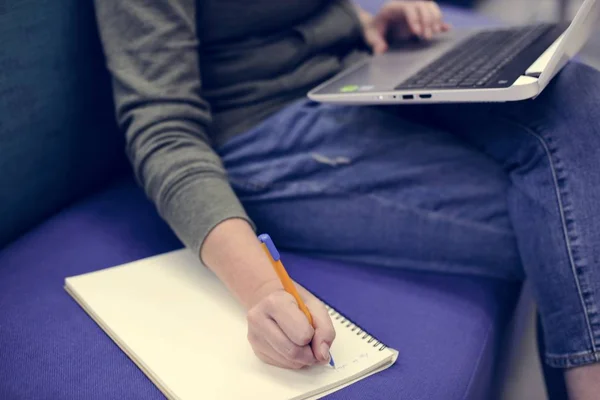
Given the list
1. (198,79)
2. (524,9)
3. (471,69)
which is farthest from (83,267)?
(524,9)

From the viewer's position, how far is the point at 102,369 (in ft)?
1.85

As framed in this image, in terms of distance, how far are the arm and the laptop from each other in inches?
5.8

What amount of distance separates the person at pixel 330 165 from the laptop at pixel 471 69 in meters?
0.05

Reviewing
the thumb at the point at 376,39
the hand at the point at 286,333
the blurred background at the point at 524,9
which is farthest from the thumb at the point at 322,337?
the blurred background at the point at 524,9

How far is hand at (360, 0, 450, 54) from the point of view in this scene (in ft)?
3.09

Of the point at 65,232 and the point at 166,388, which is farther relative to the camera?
the point at 65,232

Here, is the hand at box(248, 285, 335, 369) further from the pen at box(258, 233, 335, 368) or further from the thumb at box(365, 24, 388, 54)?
the thumb at box(365, 24, 388, 54)

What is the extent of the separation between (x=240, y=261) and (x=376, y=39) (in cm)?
52

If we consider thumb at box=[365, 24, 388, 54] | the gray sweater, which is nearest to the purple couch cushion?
the gray sweater

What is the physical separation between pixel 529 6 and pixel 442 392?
2380mm

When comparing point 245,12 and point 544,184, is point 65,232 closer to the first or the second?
point 245,12

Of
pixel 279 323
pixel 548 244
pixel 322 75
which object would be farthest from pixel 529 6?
pixel 279 323

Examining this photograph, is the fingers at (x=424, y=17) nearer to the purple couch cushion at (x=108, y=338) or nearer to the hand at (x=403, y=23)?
the hand at (x=403, y=23)

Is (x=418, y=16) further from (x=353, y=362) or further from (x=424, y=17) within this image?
(x=353, y=362)
